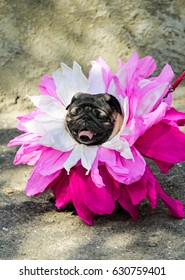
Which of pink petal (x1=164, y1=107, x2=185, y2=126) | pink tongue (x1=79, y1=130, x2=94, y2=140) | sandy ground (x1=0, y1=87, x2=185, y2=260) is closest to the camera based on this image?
sandy ground (x1=0, y1=87, x2=185, y2=260)

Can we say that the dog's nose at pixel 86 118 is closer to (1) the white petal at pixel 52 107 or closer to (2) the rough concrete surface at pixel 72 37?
(1) the white petal at pixel 52 107

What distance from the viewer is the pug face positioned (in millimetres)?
2809

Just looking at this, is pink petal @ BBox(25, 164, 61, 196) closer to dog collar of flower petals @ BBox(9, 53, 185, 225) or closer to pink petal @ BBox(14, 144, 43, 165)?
dog collar of flower petals @ BBox(9, 53, 185, 225)

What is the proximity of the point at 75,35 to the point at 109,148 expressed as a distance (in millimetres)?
1410

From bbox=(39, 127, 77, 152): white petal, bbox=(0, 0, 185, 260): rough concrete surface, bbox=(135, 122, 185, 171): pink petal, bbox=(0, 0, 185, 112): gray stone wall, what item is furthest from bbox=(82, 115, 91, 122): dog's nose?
bbox=(0, 0, 185, 112): gray stone wall

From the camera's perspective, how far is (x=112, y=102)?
2.85m

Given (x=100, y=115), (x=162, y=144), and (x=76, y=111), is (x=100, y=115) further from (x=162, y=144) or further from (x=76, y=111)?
(x=162, y=144)

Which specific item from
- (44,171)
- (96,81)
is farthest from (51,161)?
(96,81)

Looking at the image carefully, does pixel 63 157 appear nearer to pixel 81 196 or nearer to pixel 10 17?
pixel 81 196

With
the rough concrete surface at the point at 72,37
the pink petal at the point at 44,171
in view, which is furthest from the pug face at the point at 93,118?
the rough concrete surface at the point at 72,37

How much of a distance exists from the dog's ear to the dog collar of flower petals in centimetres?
2

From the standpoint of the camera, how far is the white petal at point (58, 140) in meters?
2.81

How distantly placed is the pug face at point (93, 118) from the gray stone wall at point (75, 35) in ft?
4.13

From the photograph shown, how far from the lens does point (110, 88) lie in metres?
2.92
